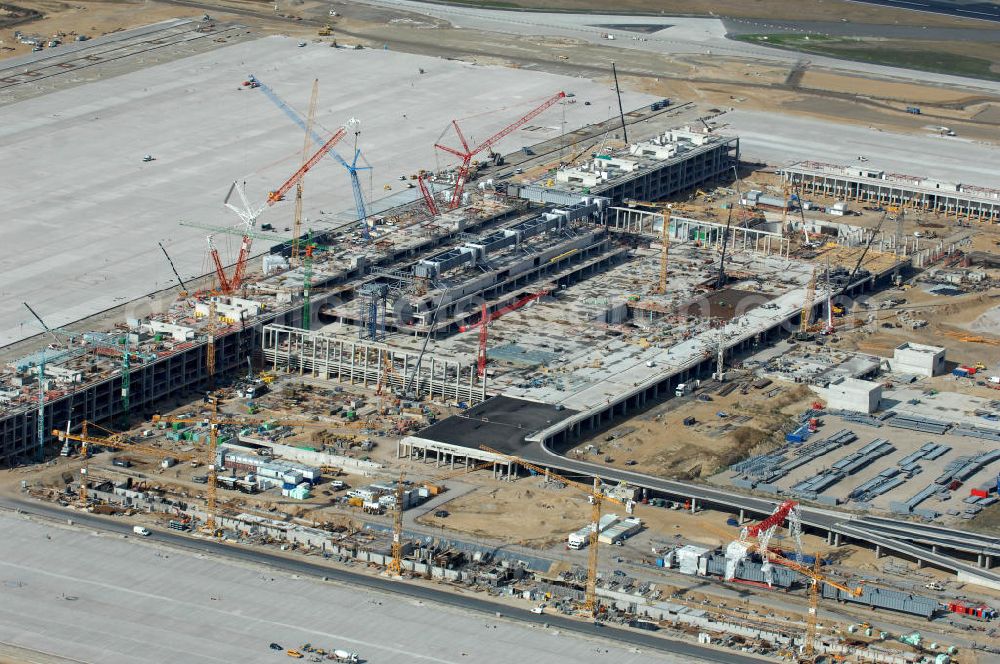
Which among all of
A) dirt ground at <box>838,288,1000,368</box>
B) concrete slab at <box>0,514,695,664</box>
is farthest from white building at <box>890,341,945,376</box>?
concrete slab at <box>0,514,695,664</box>

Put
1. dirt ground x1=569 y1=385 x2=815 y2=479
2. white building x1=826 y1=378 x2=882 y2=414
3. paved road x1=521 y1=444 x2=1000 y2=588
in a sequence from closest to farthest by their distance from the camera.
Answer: paved road x1=521 y1=444 x2=1000 y2=588
dirt ground x1=569 y1=385 x2=815 y2=479
white building x1=826 y1=378 x2=882 y2=414

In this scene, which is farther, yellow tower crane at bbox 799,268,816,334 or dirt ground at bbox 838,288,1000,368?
yellow tower crane at bbox 799,268,816,334

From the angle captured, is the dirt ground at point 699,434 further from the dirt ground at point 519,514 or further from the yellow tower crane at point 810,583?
the yellow tower crane at point 810,583

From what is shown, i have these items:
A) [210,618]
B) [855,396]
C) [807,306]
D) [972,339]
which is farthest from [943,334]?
[210,618]

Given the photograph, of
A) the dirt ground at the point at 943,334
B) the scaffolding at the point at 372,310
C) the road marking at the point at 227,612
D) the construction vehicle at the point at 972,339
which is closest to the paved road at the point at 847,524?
the scaffolding at the point at 372,310

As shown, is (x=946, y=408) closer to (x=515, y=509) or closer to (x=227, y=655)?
(x=515, y=509)

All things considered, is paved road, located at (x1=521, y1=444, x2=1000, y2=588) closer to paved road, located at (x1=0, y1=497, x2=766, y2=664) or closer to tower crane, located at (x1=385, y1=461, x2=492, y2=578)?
tower crane, located at (x1=385, y1=461, x2=492, y2=578)

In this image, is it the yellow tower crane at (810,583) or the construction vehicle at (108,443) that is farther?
the construction vehicle at (108,443)
